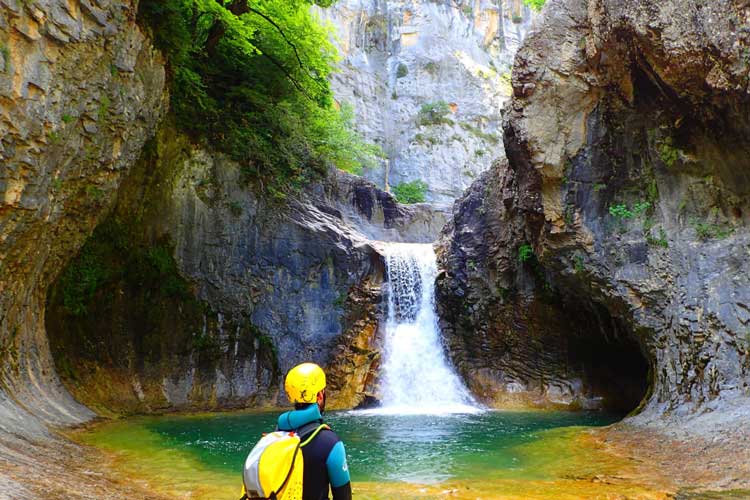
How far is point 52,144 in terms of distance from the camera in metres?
8.09

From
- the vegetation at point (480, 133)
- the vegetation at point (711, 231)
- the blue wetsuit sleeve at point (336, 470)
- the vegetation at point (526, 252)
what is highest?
the vegetation at point (480, 133)

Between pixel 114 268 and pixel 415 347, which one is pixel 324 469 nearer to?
pixel 114 268

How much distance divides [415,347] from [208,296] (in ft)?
20.5

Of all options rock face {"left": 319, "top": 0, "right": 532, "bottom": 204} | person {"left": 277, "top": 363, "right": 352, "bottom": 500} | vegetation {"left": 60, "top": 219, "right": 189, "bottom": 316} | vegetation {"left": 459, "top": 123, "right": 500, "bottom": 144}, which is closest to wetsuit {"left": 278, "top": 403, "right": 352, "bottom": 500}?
person {"left": 277, "top": 363, "right": 352, "bottom": 500}

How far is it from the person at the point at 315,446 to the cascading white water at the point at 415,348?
12559 mm

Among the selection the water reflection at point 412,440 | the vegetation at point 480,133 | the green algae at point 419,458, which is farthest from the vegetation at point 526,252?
the vegetation at point 480,133

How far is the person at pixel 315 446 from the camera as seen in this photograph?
2545mm

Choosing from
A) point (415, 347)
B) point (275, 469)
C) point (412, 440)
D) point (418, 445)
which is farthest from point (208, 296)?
point (275, 469)

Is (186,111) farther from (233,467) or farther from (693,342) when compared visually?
(693,342)

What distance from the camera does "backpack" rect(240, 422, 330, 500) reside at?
237 centimetres

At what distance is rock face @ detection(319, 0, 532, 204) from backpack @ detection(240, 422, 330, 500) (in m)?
35.3

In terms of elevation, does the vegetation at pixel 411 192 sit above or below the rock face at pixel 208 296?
above

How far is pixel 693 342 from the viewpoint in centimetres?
980

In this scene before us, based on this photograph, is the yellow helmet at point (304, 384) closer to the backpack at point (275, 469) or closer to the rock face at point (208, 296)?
the backpack at point (275, 469)
